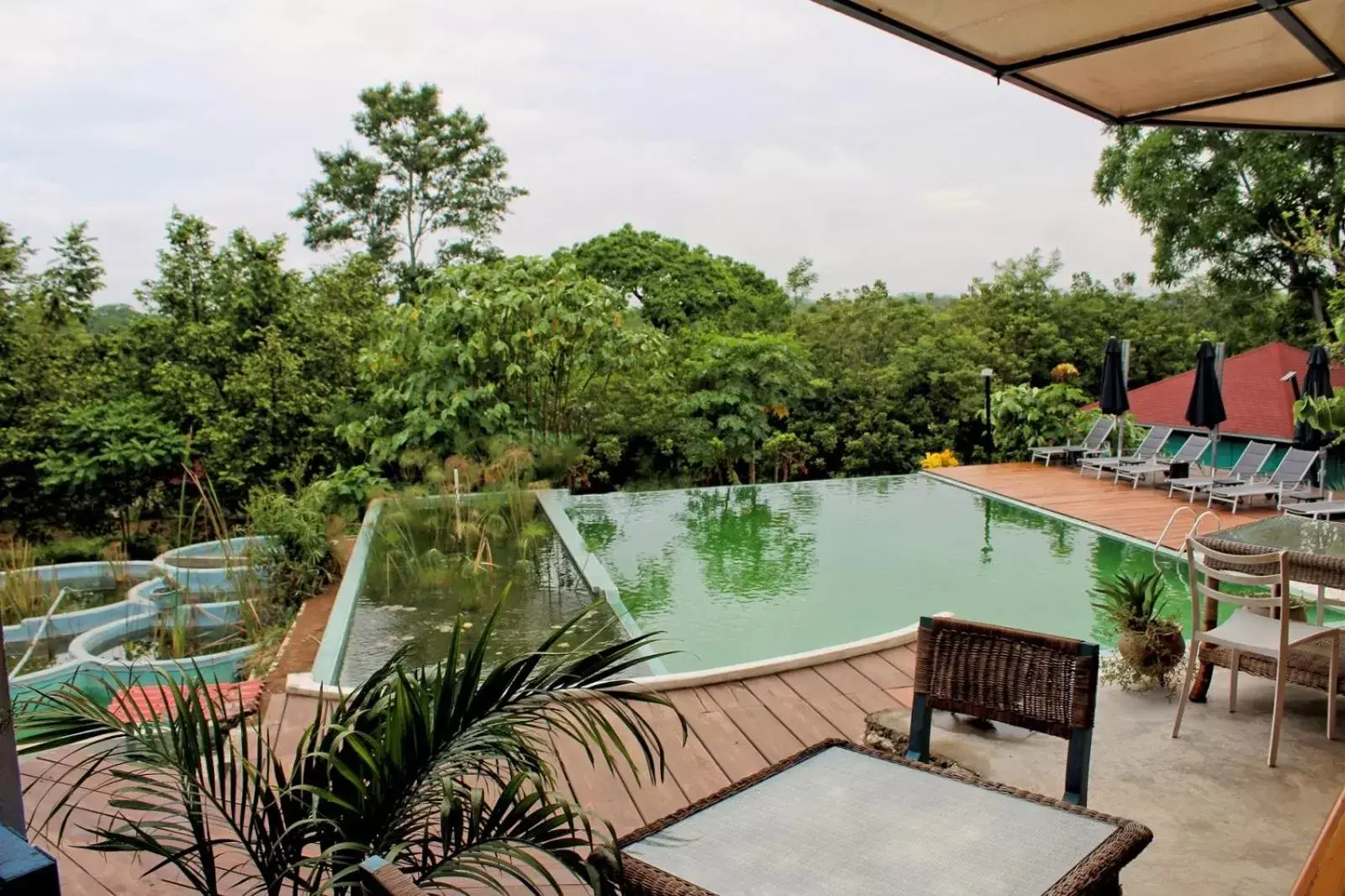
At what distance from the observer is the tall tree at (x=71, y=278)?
→ 37.6ft

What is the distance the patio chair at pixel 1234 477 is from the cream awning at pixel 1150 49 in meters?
6.98

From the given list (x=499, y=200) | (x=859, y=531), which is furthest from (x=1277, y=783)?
(x=499, y=200)

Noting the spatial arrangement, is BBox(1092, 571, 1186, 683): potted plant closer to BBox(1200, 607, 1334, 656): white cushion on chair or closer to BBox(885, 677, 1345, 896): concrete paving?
BBox(885, 677, 1345, 896): concrete paving

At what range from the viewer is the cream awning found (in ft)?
8.44

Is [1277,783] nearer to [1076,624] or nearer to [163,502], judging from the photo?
[1076,624]

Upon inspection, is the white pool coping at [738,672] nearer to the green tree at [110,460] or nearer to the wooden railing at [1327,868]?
the wooden railing at [1327,868]

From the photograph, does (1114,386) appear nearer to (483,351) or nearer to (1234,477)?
(1234,477)

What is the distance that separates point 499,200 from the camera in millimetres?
25891

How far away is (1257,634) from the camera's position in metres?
3.51

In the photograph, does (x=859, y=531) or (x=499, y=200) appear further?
(x=499, y=200)

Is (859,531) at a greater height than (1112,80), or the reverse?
(1112,80)

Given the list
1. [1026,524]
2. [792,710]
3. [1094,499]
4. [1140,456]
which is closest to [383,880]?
[792,710]

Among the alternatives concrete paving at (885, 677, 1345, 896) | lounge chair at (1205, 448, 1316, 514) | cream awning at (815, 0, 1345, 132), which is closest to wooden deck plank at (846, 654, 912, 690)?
concrete paving at (885, 677, 1345, 896)

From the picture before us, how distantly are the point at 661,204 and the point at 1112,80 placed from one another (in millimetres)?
34125
